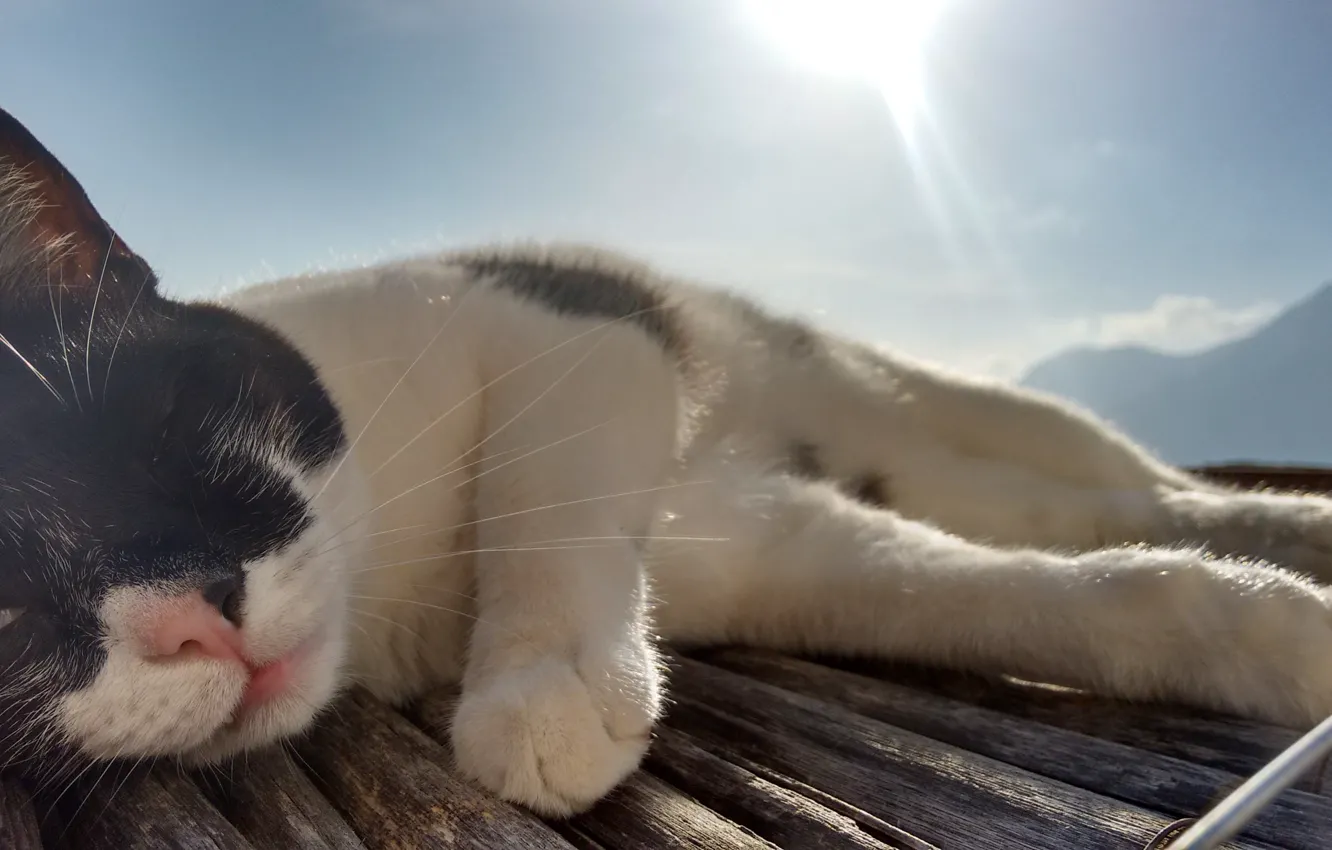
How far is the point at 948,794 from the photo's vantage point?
2.15 feet

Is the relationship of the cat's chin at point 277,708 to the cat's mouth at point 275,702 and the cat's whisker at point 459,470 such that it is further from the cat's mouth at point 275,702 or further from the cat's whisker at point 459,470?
the cat's whisker at point 459,470

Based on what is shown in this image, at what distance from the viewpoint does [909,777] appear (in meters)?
0.68

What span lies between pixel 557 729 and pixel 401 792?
5.0 inches

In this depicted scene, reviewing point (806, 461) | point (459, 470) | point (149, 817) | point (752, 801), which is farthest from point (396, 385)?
point (806, 461)

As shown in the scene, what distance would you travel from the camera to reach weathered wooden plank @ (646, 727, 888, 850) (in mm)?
597

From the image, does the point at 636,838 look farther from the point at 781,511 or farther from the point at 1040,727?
the point at 781,511

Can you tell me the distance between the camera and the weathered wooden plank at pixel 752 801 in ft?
1.96

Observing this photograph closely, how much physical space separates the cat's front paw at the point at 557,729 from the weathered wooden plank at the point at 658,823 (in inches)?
0.5

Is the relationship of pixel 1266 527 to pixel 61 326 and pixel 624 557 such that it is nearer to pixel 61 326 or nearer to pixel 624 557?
pixel 624 557

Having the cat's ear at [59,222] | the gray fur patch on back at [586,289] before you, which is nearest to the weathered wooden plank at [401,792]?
the cat's ear at [59,222]

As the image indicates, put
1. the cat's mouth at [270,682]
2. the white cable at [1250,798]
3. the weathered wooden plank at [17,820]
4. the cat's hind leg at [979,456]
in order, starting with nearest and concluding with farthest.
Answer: the white cable at [1250,798]
the weathered wooden plank at [17,820]
the cat's mouth at [270,682]
the cat's hind leg at [979,456]

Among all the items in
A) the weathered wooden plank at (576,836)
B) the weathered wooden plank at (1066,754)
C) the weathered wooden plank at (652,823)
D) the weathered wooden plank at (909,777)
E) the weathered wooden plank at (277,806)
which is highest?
the weathered wooden plank at (1066,754)

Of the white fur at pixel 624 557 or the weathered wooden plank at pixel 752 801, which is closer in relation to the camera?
the weathered wooden plank at pixel 752 801

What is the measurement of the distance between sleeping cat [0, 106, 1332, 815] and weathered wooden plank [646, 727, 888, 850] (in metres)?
0.04
